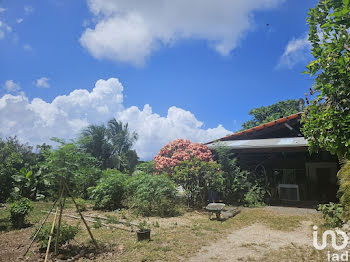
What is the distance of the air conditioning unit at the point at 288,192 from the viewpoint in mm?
13443

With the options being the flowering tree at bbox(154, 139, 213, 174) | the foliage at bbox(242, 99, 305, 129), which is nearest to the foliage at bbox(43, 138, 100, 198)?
the flowering tree at bbox(154, 139, 213, 174)

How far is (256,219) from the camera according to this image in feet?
29.4

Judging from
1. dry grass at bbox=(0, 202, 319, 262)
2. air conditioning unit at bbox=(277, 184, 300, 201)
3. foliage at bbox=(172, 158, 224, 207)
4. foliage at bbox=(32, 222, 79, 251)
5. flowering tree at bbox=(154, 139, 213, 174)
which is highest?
flowering tree at bbox=(154, 139, 213, 174)

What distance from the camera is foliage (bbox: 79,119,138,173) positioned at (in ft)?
72.8

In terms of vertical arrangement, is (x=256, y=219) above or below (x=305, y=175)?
below

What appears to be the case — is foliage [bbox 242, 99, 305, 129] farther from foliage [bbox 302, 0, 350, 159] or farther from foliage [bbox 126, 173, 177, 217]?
foliage [bbox 302, 0, 350, 159]

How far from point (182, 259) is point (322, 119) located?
13.0ft

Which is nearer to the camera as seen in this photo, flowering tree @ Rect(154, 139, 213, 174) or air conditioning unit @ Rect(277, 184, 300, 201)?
flowering tree @ Rect(154, 139, 213, 174)

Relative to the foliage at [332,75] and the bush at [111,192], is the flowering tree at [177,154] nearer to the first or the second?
the bush at [111,192]

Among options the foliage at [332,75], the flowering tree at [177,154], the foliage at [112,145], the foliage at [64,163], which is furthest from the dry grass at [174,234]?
the foliage at [112,145]

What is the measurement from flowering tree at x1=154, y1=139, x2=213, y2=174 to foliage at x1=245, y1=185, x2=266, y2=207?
2657mm

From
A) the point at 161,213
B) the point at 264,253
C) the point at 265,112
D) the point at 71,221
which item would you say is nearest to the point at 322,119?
the point at 264,253

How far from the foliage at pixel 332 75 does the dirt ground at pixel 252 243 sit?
3118 mm

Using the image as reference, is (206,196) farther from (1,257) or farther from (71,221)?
(1,257)
